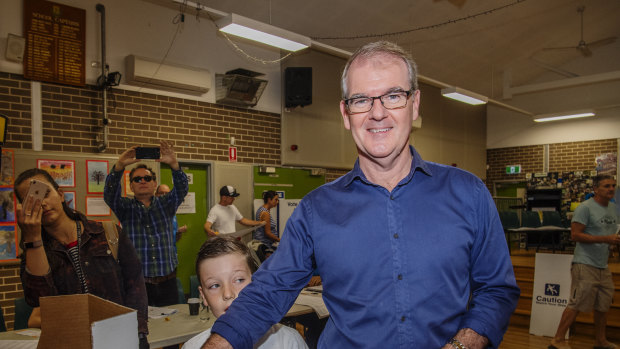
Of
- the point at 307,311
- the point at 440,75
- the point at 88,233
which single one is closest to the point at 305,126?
the point at 440,75

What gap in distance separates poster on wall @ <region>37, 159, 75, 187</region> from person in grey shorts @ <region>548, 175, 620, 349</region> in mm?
5734

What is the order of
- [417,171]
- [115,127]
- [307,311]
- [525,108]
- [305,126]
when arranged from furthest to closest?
[525,108] → [305,126] → [115,127] → [307,311] → [417,171]

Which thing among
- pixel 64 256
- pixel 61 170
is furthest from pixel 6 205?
pixel 64 256

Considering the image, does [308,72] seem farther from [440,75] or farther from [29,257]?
[29,257]

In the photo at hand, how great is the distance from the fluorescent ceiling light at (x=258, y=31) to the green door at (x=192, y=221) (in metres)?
2.44

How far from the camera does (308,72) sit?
7703 mm

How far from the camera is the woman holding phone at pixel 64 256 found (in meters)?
2.04

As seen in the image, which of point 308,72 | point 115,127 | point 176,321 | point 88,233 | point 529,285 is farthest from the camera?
point 308,72

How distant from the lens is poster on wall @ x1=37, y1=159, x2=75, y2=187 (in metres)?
5.30

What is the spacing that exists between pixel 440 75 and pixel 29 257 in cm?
1010

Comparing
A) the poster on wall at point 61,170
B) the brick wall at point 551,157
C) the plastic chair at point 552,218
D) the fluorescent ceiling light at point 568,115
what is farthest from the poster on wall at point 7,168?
the brick wall at point 551,157

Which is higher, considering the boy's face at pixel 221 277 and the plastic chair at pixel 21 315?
the boy's face at pixel 221 277

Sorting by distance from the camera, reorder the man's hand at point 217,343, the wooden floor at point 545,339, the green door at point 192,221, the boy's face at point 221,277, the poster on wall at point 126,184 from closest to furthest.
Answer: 1. the man's hand at point 217,343
2. the boy's face at point 221,277
3. the wooden floor at point 545,339
4. the poster on wall at point 126,184
5. the green door at point 192,221

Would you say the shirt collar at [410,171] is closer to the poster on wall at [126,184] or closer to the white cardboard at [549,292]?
the white cardboard at [549,292]
